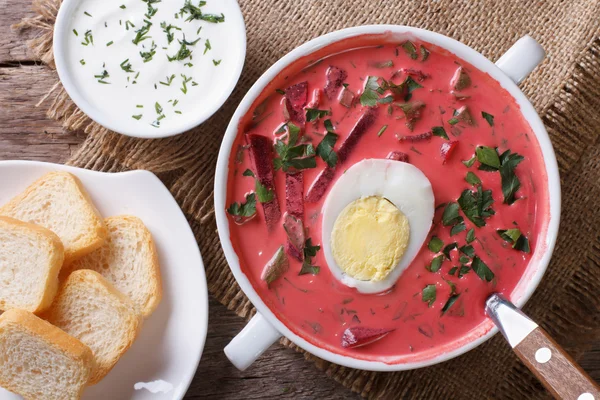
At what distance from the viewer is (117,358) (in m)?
2.07

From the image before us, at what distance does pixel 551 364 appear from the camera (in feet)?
5.13

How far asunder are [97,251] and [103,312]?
204 mm

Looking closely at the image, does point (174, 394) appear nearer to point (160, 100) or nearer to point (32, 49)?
point (160, 100)

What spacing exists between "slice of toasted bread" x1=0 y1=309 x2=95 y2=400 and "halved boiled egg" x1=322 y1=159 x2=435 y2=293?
83 cm

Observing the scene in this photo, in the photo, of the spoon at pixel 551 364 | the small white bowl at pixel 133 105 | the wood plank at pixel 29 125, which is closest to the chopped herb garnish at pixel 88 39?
the small white bowl at pixel 133 105

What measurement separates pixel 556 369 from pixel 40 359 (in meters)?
1.50

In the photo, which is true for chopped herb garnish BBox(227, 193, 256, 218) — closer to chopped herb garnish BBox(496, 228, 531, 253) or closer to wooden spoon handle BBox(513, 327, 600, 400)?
chopped herb garnish BBox(496, 228, 531, 253)

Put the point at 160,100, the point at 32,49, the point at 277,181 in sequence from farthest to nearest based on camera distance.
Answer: the point at 32,49 → the point at 160,100 → the point at 277,181

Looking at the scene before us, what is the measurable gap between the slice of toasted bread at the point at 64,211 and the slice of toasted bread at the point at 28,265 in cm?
6

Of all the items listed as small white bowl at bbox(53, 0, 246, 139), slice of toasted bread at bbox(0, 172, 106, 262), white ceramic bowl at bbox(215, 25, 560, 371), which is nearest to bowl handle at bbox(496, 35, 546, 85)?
white ceramic bowl at bbox(215, 25, 560, 371)

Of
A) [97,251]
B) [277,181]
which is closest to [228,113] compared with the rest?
[277,181]

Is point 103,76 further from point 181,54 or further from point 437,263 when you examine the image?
point 437,263

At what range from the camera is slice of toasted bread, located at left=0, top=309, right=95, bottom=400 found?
6.54 feet

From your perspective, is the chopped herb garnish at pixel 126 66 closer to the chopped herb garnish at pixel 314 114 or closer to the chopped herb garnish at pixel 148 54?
the chopped herb garnish at pixel 148 54
